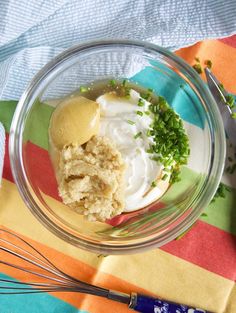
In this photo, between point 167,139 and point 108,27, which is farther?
point 108,27

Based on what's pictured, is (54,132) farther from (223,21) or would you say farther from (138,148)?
(223,21)

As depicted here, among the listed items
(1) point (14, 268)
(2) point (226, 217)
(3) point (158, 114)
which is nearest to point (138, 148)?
(3) point (158, 114)

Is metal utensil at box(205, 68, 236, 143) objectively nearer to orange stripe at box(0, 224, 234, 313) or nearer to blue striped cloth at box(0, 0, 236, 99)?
blue striped cloth at box(0, 0, 236, 99)

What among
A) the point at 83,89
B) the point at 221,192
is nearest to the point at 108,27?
the point at 83,89

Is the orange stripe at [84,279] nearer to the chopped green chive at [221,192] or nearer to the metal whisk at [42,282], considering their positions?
the metal whisk at [42,282]

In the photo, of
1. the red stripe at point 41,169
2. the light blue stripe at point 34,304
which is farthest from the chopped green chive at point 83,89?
the light blue stripe at point 34,304

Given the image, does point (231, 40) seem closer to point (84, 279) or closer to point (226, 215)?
point (226, 215)
